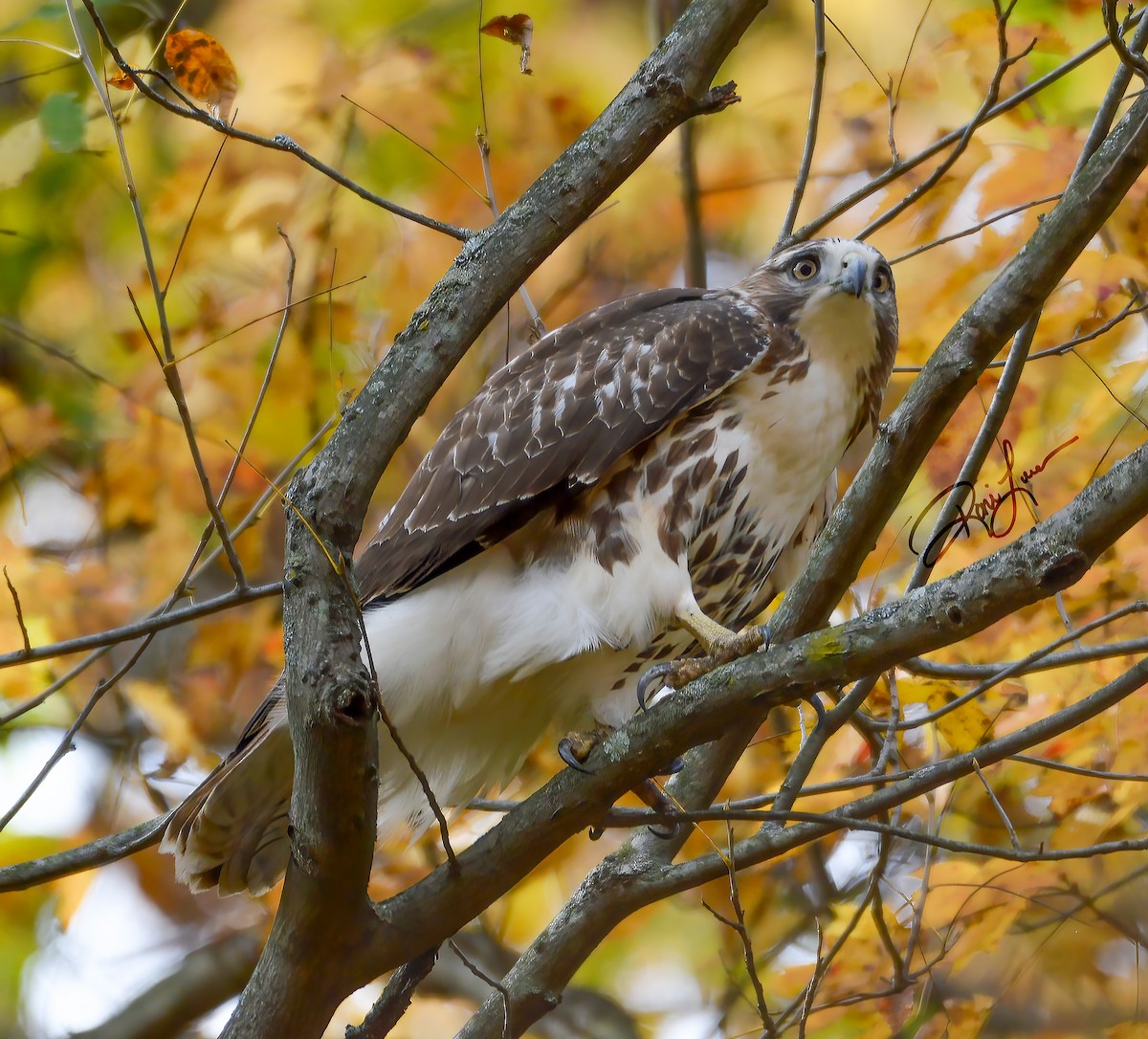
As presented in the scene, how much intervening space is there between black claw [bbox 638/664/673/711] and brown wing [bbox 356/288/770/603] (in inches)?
22.0

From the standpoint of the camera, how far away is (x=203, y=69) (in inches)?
129

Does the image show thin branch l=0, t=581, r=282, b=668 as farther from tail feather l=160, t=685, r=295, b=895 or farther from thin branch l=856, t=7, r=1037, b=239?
thin branch l=856, t=7, r=1037, b=239

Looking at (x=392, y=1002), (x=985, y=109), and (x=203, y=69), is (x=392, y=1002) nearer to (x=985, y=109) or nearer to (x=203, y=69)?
(x=203, y=69)

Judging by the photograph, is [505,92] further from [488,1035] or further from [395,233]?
[488,1035]

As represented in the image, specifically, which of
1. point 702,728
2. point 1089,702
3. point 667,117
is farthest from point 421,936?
point 667,117

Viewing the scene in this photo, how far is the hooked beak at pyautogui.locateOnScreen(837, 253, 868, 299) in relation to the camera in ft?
12.4

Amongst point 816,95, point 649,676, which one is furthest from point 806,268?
point 649,676

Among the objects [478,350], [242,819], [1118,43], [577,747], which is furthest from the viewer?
[478,350]

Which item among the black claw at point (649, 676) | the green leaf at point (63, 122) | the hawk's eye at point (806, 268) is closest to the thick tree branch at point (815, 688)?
the black claw at point (649, 676)

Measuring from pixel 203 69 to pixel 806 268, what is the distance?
176cm

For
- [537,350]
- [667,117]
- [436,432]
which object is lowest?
[667,117]

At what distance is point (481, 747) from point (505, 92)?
3303 mm

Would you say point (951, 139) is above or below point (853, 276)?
above

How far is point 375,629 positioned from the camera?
12.2 ft
